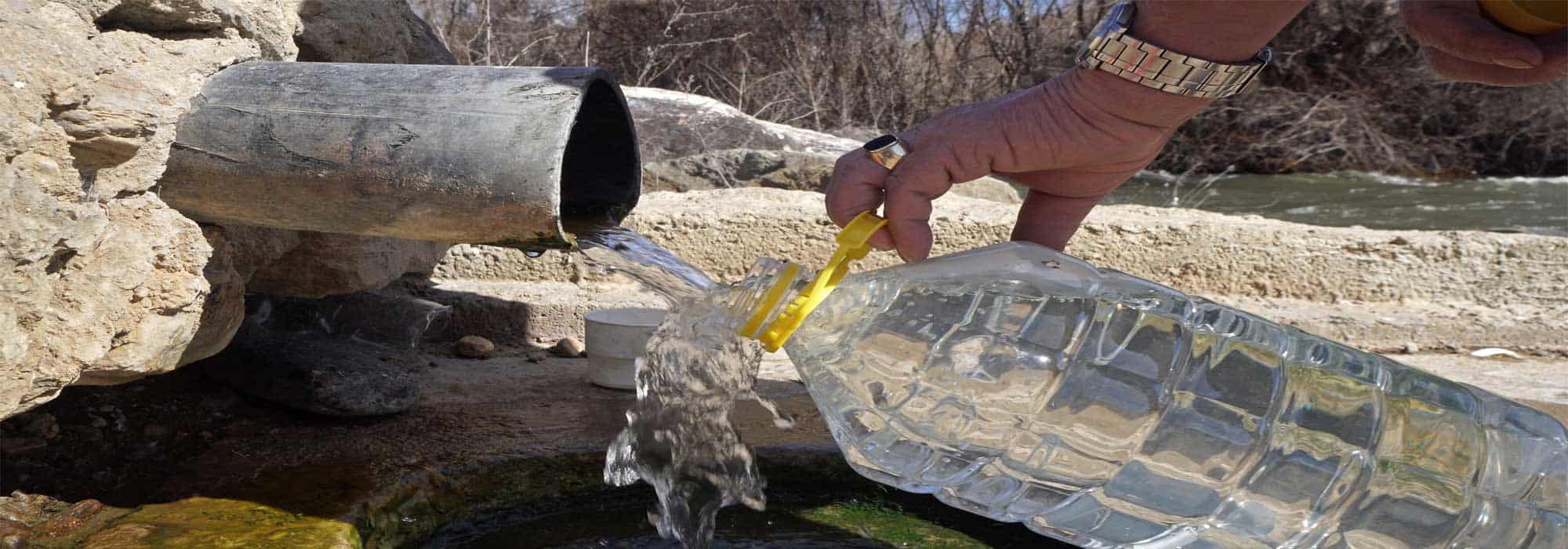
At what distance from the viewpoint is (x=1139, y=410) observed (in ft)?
5.94

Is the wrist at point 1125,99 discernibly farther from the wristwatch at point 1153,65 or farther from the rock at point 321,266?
the rock at point 321,266

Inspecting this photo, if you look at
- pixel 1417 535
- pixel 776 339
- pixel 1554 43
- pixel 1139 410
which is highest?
pixel 1554 43

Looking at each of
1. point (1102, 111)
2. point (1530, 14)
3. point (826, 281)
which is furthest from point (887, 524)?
point (1530, 14)

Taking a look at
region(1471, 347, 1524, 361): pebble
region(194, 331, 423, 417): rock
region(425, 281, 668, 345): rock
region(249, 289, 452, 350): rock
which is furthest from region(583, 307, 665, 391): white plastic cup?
region(1471, 347, 1524, 361): pebble

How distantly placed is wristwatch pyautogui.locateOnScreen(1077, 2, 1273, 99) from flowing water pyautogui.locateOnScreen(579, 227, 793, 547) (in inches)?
26.1

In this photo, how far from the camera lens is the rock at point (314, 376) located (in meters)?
2.80

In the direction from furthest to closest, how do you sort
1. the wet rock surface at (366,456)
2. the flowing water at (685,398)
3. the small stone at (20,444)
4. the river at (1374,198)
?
1. the river at (1374,198)
2. the small stone at (20,444)
3. the wet rock surface at (366,456)
4. the flowing water at (685,398)

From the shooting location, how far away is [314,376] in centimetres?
280

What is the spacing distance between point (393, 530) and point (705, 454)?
64 centimetres

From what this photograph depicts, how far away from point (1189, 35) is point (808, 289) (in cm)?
58

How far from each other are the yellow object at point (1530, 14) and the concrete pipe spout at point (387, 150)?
1261mm

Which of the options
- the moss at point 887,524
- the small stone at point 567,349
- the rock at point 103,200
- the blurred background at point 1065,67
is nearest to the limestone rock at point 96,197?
the rock at point 103,200

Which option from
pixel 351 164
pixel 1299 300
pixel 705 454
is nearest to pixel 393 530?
pixel 705 454

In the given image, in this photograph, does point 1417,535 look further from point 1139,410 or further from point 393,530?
point 393,530
